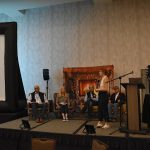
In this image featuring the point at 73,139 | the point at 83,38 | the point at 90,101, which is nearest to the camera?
the point at 73,139

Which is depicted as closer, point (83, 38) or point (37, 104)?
point (37, 104)

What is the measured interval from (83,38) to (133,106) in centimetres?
443

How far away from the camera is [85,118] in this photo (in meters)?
6.23

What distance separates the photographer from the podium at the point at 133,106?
13.1 ft

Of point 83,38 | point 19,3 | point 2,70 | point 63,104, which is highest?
point 19,3

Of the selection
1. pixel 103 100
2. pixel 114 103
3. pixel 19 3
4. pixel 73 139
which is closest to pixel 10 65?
pixel 73 139

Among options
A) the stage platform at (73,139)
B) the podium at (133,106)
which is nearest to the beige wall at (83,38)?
the podium at (133,106)

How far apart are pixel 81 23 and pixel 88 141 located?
511cm

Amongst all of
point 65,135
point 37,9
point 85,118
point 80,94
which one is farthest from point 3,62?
point 37,9

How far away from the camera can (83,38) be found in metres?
8.05

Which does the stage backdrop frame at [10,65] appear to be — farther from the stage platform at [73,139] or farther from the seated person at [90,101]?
the seated person at [90,101]

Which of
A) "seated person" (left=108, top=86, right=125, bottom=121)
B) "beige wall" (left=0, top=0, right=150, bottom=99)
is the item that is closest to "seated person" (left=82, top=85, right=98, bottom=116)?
"seated person" (left=108, top=86, right=125, bottom=121)

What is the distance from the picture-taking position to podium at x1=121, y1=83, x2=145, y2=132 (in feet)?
13.1

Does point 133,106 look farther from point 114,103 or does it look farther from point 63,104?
point 63,104
